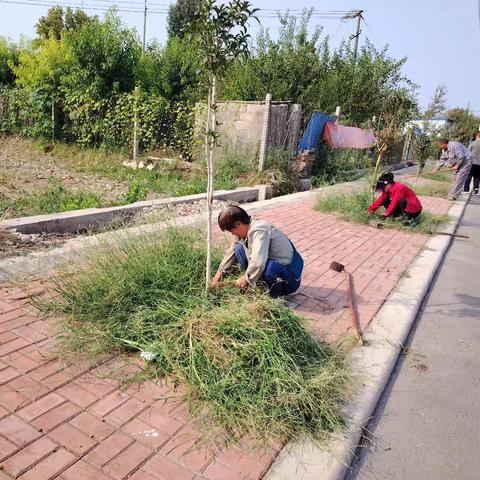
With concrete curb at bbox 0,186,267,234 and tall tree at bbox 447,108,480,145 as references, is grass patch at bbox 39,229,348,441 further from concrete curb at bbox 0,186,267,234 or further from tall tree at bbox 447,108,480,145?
tall tree at bbox 447,108,480,145

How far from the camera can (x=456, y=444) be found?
255 cm

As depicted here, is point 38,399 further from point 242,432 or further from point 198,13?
point 198,13

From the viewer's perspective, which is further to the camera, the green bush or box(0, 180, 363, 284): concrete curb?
the green bush

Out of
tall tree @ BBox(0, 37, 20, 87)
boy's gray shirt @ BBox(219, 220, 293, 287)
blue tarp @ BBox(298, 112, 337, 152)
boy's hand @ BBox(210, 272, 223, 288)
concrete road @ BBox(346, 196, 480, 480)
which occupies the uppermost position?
tall tree @ BBox(0, 37, 20, 87)

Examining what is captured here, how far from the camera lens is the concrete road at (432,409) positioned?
92.4 inches

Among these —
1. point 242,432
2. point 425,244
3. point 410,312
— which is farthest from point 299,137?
point 242,432

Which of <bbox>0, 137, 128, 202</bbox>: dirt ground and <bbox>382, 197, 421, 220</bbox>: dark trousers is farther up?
<bbox>382, 197, 421, 220</bbox>: dark trousers

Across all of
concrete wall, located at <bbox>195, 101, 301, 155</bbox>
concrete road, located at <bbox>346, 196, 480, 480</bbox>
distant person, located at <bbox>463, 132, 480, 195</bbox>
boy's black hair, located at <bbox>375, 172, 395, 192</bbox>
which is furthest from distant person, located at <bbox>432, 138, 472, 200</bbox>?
concrete road, located at <bbox>346, 196, 480, 480</bbox>

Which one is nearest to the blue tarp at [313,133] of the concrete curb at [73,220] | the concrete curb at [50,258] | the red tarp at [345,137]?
the red tarp at [345,137]

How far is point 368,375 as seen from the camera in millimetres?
3037

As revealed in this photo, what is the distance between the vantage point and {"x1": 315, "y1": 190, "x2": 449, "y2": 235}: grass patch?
7555 mm

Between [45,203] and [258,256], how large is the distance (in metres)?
4.56

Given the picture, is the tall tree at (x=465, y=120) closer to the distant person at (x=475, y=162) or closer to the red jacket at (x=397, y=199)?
the distant person at (x=475, y=162)

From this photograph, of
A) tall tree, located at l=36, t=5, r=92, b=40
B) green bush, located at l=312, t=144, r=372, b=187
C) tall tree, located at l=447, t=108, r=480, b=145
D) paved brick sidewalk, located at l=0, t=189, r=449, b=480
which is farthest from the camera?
tall tree, located at l=447, t=108, r=480, b=145
